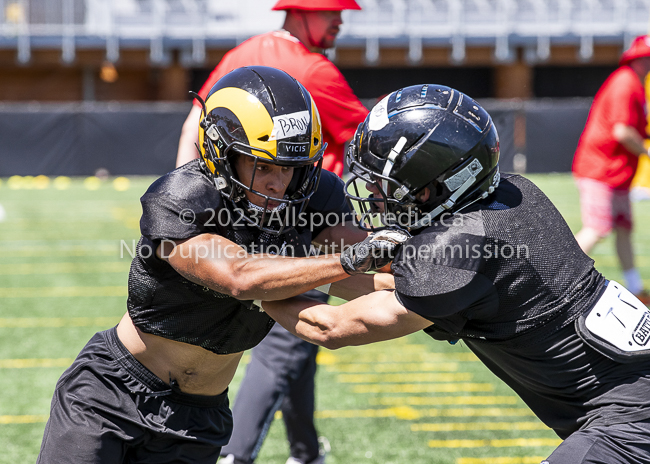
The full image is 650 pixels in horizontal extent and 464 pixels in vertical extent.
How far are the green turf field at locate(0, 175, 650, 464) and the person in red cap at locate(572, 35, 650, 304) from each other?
1.48 meters

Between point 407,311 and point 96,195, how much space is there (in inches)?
545

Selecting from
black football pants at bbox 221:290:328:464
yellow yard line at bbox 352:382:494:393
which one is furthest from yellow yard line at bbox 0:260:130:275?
black football pants at bbox 221:290:328:464

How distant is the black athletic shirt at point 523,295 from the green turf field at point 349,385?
11cm

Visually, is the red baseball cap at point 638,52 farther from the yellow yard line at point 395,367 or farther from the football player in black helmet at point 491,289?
the football player in black helmet at point 491,289

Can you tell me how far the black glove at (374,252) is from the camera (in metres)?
2.07

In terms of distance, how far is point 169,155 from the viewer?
58.1ft

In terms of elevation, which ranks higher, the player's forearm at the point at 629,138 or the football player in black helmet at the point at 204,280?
the football player in black helmet at the point at 204,280

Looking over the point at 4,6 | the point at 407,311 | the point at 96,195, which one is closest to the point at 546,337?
the point at 407,311

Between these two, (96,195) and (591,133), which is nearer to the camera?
(591,133)

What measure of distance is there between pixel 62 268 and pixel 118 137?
9.95 metres

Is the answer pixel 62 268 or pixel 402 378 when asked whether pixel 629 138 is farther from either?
pixel 62 268

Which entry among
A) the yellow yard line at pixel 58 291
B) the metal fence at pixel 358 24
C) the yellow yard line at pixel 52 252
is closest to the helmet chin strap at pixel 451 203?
the yellow yard line at pixel 58 291

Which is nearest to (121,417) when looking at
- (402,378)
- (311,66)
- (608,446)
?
(608,446)

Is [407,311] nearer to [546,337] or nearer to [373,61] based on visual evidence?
[546,337]
